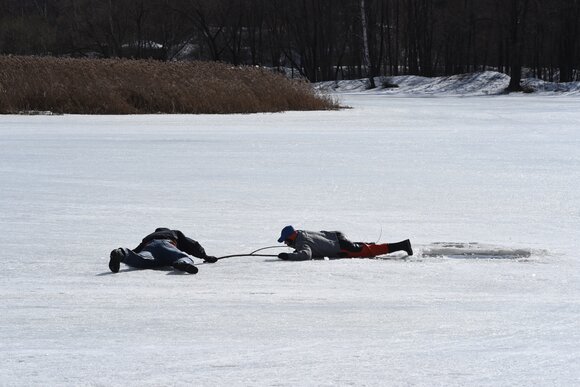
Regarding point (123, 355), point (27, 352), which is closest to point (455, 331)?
point (123, 355)

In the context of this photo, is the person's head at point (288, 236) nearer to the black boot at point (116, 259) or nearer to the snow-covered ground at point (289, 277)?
the snow-covered ground at point (289, 277)

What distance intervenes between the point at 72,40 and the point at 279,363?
174 ft

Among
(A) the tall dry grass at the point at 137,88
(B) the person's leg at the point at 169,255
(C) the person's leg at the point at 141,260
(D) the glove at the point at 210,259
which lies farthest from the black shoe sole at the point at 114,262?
(A) the tall dry grass at the point at 137,88

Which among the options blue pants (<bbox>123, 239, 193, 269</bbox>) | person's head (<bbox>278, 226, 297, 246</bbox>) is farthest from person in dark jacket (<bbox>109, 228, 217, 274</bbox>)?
person's head (<bbox>278, 226, 297, 246</bbox>)

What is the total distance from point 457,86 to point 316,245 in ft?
128

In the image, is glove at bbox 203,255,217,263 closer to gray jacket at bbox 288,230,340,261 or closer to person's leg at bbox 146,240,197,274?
person's leg at bbox 146,240,197,274

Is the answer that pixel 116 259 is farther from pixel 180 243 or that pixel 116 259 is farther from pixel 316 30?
pixel 316 30

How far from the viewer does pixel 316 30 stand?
188ft

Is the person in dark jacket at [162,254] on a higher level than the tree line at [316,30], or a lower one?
lower

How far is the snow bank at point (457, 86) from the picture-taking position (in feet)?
128

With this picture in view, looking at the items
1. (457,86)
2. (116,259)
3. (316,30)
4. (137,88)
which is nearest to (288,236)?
(116,259)

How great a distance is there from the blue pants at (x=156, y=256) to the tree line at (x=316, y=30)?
42.5 metres

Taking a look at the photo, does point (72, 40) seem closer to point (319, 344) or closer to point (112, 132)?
point (112, 132)

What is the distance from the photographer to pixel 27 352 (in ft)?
11.9
